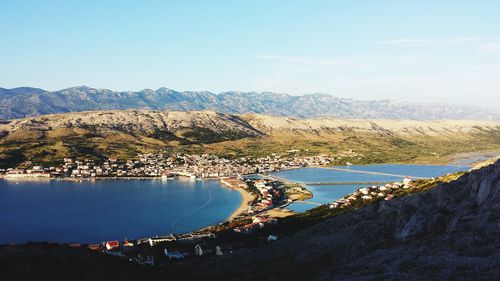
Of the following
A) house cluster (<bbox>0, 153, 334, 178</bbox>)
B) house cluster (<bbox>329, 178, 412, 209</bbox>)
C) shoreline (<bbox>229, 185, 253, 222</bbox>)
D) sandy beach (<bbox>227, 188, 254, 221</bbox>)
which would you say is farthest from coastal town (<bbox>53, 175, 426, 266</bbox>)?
house cluster (<bbox>0, 153, 334, 178</bbox>)

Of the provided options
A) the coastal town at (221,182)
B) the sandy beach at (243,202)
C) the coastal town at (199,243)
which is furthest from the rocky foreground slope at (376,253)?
the sandy beach at (243,202)

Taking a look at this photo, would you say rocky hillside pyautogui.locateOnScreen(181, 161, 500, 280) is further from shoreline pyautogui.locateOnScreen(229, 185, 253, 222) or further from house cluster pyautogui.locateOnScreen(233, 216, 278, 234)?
shoreline pyautogui.locateOnScreen(229, 185, 253, 222)

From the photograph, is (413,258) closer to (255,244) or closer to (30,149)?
(255,244)

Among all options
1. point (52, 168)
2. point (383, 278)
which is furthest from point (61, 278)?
point (52, 168)

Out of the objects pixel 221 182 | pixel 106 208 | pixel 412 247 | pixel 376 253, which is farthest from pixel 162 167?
pixel 412 247

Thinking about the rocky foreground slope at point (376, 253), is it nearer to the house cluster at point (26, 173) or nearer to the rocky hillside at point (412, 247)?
the rocky hillside at point (412, 247)
